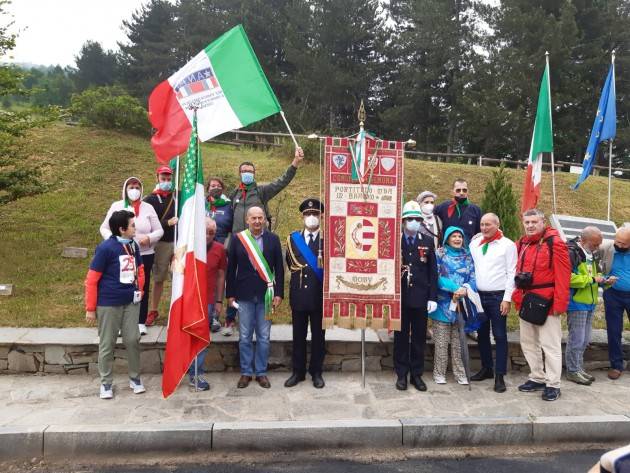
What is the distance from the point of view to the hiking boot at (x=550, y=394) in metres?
5.21

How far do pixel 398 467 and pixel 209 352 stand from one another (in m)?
2.63

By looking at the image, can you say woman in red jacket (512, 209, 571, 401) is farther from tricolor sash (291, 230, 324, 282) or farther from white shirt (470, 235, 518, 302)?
tricolor sash (291, 230, 324, 282)

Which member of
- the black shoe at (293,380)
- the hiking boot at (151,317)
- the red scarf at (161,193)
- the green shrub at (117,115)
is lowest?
the black shoe at (293,380)

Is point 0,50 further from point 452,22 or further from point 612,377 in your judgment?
point 452,22

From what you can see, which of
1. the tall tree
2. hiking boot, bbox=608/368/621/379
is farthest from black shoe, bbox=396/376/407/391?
the tall tree

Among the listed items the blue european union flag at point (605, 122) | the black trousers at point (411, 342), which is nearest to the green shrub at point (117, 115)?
the blue european union flag at point (605, 122)

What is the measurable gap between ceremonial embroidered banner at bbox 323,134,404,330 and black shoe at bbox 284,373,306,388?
767mm

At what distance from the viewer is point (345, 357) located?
592 centimetres

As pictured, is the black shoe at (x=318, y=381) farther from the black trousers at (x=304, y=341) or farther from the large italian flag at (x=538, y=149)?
the large italian flag at (x=538, y=149)

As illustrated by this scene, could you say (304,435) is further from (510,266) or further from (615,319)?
(615,319)

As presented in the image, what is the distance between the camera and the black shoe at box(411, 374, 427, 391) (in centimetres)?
539

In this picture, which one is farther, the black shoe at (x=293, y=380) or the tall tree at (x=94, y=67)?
the tall tree at (x=94, y=67)

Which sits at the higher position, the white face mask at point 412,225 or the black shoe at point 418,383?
the white face mask at point 412,225

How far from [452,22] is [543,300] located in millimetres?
29557
